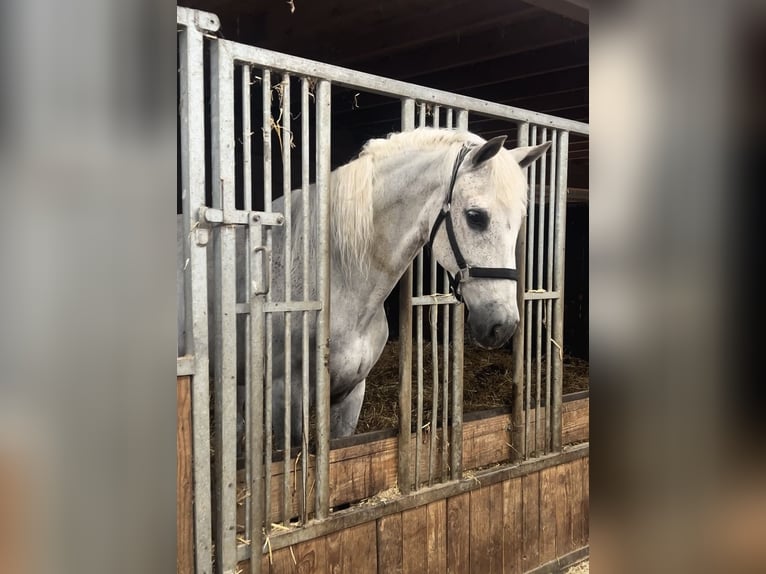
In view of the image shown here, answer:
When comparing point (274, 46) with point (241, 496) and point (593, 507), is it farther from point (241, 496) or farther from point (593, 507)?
point (593, 507)

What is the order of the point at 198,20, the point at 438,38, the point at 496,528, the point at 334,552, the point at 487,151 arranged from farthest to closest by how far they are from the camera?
the point at 438,38, the point at 496,528, the point at 487,151, the point at 334,552, the point at 198,20

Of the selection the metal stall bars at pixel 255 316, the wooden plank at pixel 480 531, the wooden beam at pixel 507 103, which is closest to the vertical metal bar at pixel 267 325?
the metal stall bars at pixel 255 316

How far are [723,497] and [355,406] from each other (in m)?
1.87

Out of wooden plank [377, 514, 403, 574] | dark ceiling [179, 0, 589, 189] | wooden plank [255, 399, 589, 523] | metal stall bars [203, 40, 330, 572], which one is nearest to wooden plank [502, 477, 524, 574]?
wooden plank [255, 399, 589, 523]

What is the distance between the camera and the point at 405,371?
76.1 inches

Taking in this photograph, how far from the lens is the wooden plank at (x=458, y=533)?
6.49ft

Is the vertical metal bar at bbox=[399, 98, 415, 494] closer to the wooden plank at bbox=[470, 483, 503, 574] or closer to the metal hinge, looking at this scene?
the wooden plank at bbox=[470, 483, 503, 574]

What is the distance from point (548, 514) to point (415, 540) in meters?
0.74

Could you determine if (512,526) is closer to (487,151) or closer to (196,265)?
(487,151)

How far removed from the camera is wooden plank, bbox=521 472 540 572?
2238mm

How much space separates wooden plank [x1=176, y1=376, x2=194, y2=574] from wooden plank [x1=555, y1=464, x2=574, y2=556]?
1.58 metres

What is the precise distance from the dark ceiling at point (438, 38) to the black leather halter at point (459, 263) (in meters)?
0.55

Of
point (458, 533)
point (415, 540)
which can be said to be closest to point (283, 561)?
point (415, 540)

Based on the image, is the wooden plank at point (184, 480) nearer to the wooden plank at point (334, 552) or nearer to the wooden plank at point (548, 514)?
the wooden plank at point (334, 552)
